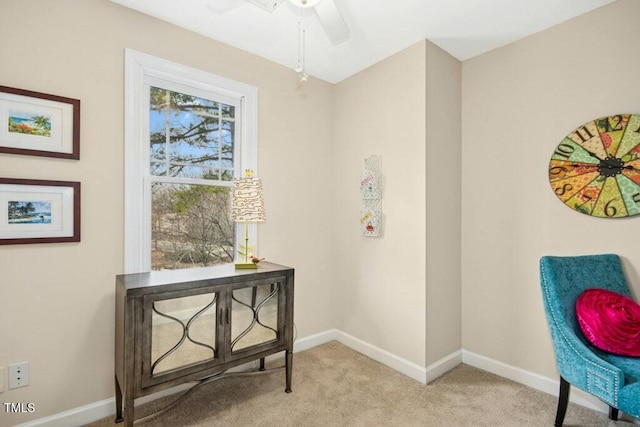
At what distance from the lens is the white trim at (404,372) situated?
5.90 feet

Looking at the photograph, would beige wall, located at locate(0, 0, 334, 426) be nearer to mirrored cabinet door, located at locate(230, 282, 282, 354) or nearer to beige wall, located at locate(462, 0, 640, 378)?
mirrored cabinet door, located at locate(230, 282, 282, 354)

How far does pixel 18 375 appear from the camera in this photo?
1.65 m

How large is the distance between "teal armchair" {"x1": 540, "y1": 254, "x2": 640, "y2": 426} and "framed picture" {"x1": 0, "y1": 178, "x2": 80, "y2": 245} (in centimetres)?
271

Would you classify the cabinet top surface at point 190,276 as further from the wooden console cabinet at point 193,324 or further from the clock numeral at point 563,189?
the clock numeral at point 563,189

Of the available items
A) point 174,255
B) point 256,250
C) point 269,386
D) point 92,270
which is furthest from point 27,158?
point 269,386

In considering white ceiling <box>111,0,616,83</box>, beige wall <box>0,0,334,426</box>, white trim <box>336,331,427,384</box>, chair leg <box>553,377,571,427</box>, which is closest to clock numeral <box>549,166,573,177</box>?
white ceiling <box>111,0,616,83</box>

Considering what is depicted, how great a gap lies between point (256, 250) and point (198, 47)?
5.15ft

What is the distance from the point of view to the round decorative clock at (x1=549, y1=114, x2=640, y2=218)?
73.5 inches

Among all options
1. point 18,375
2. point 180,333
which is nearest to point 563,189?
point 180,333

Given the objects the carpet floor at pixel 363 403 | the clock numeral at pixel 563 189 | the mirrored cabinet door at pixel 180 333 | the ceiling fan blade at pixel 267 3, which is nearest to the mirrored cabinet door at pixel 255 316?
the mirrored cabinet door at pixel 180 333

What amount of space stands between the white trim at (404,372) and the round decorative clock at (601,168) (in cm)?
118

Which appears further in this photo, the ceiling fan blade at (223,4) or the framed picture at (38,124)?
the framed picture at (38,124)

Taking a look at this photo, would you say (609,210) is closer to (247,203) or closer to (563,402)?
(563,402)

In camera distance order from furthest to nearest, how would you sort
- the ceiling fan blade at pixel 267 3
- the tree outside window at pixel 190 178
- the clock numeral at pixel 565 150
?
1. the tree outside window at pixel 190 178
2. the clock numeral at pixel 565 150
3. the ceiling fan blade at pixel 267 3
